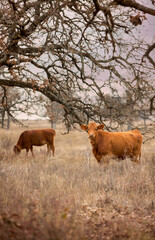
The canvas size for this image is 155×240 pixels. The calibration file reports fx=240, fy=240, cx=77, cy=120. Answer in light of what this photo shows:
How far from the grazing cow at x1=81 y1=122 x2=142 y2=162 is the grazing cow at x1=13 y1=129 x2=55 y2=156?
5571 millimetres

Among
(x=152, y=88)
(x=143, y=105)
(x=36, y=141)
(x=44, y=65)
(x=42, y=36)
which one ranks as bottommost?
(x=36, y=141)

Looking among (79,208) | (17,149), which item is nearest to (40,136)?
(17,149)

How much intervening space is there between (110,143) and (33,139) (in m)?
6.55

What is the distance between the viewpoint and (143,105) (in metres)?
7.68

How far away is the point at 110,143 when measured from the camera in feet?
27.1

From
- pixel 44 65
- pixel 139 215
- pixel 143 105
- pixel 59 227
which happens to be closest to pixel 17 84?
pixel 44 65

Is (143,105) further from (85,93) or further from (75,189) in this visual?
(75,189)

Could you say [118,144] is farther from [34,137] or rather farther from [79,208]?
[34,137]

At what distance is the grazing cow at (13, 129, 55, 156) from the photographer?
43.7 ft

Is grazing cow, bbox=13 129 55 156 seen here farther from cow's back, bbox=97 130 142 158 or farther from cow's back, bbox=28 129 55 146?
cow's back, bbox=97 130 142 158

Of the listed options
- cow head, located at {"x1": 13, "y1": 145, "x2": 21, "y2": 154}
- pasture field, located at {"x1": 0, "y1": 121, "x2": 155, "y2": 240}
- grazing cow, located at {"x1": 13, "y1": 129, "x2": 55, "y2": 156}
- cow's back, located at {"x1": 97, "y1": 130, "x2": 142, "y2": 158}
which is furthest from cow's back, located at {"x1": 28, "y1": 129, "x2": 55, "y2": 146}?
cow's back, located at {"x1": 97, "y1": 130, "x2": 142, "y2": 158}

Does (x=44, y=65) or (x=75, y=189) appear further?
(x=44, y=65)

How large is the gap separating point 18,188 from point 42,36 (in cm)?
592

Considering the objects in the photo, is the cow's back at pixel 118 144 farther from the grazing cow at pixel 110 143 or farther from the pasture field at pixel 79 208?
the pasture field at pixel 79 208
